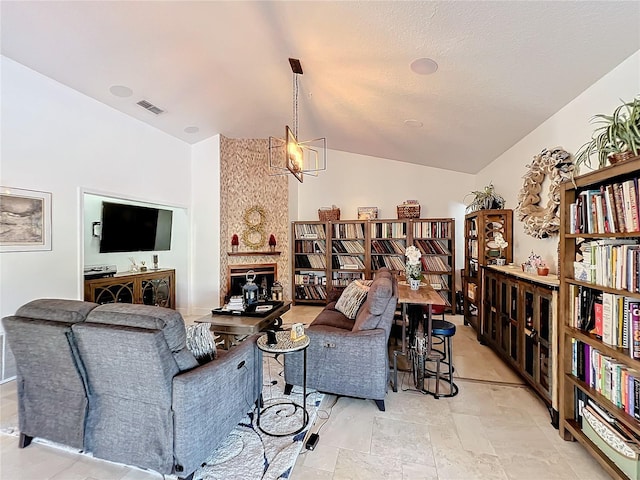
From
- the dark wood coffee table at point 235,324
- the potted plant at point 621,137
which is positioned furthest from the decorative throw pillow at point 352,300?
the potted plant at point 621,137

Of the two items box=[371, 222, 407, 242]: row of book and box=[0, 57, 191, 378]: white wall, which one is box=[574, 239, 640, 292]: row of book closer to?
box=[371, 222, 407, 242]: row of book

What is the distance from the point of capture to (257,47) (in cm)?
271

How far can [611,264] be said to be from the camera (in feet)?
5.39

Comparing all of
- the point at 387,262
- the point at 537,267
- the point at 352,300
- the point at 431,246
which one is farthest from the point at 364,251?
the point at 537,267

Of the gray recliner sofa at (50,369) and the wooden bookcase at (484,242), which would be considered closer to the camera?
the gray recliner sofa at (50,369)

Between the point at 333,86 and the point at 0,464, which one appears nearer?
the point at 0,464

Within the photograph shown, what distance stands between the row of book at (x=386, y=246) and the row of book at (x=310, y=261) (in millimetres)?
1005

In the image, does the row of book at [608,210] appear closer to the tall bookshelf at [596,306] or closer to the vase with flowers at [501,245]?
the tall bookshelf at [596,306]

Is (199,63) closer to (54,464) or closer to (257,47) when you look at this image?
(257,47)

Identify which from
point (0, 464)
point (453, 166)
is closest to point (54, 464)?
point (0, 464)

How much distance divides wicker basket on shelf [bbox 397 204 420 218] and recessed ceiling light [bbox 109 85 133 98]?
4291mm

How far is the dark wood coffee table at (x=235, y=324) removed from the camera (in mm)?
2889

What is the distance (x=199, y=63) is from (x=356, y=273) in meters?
4.08

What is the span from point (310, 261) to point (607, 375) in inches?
179
